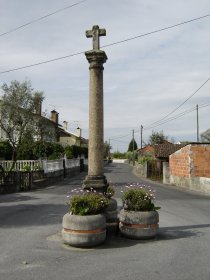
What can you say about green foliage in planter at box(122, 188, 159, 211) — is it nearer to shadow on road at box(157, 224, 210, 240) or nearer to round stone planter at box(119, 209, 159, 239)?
round stone planter at box(119, 209, 159, 239)

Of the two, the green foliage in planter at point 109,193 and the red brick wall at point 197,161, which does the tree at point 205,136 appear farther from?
the green foliage in planter at point 109,193

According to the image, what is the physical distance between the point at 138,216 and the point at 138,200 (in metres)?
0.39

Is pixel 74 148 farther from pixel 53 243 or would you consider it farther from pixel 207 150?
pixel 53 243

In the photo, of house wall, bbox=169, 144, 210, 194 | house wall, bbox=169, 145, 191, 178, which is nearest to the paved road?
house wall, bbox=169, 144, 210, 194

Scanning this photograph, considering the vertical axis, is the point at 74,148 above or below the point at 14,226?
above

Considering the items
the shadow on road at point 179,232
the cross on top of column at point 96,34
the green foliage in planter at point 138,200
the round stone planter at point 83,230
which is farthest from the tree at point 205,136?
the round stone planter at point 83,230

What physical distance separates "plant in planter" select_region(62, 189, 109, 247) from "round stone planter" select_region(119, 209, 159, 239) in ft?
2.28

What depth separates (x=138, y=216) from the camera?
8.81 meters

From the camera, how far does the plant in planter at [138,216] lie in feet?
28.9

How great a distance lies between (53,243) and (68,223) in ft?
2.61

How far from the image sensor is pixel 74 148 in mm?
60719

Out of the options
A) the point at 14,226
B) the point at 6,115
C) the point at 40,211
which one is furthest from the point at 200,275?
the point at 6,115

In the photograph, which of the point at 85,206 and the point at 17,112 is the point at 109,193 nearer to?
the point at 85,206

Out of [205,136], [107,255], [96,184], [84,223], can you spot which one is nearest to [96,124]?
[96,184]
